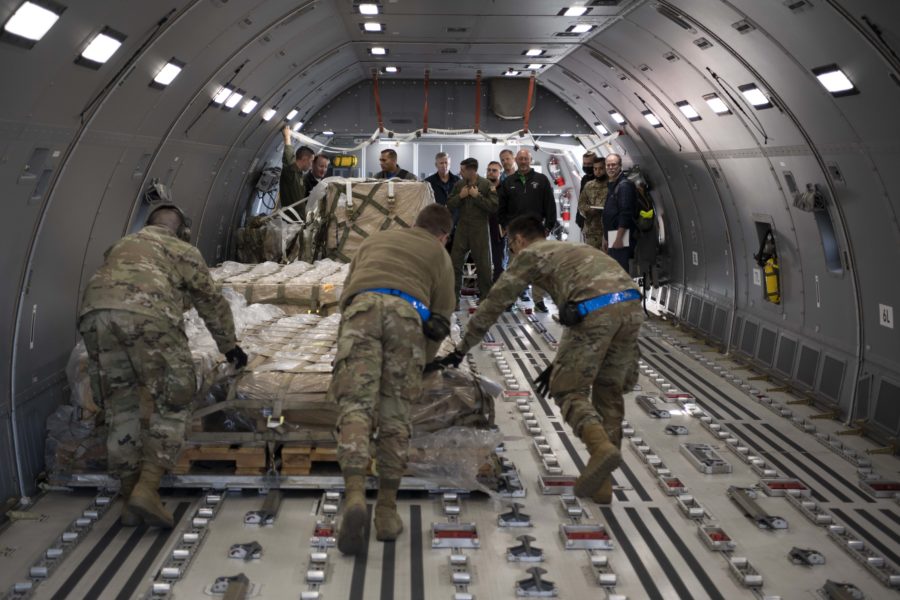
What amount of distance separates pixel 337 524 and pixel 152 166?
4106 millimetres

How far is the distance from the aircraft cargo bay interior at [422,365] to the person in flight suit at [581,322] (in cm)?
2

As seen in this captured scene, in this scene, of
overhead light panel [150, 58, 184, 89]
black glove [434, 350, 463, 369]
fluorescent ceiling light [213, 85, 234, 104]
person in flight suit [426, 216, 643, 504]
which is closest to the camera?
black glove [434, 350, 463, 369]

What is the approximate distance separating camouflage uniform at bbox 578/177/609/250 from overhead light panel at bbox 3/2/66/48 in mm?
8818

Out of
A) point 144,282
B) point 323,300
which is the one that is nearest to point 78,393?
point 144,282

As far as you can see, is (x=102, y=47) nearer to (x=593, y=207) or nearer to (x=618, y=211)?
(x=618, y=211)

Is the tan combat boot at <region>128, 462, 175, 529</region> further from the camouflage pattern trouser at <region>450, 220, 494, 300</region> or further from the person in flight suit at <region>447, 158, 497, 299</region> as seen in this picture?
the camouflage pattern trouser at <region>450, 220, 494, 300</region>

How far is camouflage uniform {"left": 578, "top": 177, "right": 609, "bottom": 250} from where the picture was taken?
12930 millimetres

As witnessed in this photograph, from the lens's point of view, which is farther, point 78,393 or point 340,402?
point 78,393

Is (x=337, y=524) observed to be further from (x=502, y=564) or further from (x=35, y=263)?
(x=35, y=263)

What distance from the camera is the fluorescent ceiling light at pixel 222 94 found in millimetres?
9203

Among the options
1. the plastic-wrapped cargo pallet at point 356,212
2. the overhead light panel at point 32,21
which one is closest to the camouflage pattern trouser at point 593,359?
the overhead light panel at point 32,21

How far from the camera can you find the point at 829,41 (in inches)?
261

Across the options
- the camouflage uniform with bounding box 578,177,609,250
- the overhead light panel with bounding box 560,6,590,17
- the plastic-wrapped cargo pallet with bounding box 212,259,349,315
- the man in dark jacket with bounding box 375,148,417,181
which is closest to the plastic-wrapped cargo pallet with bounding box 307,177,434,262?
the man in dark jacket with bounding box 375,148,417,181

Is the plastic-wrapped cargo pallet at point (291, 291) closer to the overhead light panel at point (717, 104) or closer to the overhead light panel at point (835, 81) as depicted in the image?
the overhead light panel at point (717, 104)
